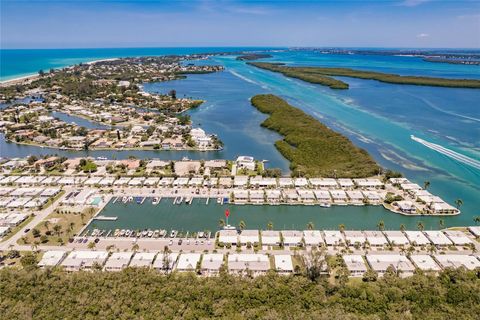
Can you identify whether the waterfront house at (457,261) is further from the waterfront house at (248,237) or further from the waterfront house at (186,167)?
the waterfront house at (186,167)

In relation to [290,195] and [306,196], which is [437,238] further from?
[290,195]

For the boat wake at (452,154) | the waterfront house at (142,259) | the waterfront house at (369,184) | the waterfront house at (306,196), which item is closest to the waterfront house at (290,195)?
the waterfront house at (306,196)

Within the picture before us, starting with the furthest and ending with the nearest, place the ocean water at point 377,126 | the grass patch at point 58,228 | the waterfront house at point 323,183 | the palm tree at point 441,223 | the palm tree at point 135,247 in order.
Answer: the ocean water at point 377,126, the waterfront house at point 323,183, the palm tree at point 441,223, the grass patch at point 58,228, the palm tree at point 135,247

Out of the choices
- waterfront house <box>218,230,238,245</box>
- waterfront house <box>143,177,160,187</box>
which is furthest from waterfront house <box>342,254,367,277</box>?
waterfront house <box>143,177,160,187</box>

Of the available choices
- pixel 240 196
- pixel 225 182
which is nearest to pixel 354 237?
pixel 240 196

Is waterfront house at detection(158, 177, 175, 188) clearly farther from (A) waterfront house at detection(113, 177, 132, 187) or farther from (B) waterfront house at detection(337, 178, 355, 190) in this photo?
(B) waterfront house at detection(337, 178, 355, 190)

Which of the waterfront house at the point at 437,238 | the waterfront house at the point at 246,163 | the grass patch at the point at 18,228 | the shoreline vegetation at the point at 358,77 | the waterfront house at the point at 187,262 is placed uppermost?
the shoreline vegetation at the point at 358,77

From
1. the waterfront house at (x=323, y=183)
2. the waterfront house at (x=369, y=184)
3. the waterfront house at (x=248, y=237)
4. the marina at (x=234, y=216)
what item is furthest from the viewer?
the waterfront house at (x=323, y=183)
